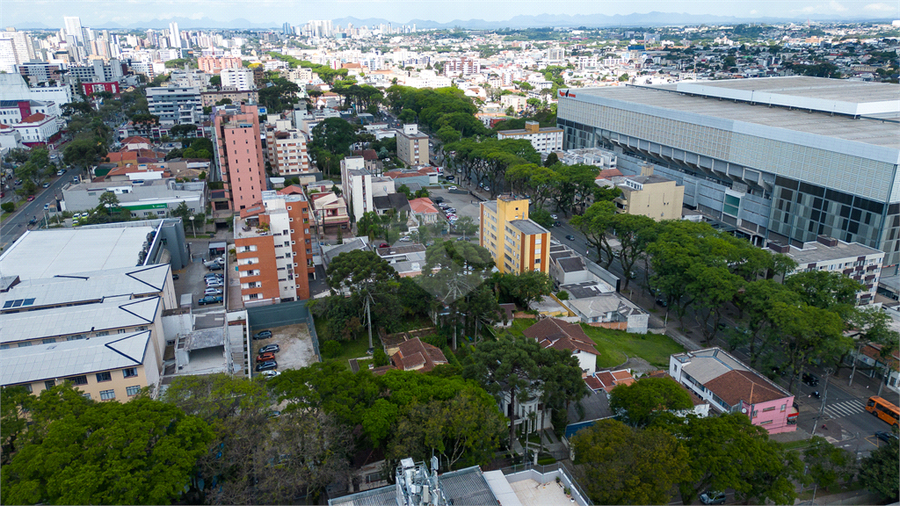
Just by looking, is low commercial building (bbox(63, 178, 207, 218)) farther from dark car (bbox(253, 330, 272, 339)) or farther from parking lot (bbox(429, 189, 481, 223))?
parking lot (bbox(429, 189, 481, 223))

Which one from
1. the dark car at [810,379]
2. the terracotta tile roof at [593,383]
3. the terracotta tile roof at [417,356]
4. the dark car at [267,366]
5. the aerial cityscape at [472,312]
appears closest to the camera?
Answer: the aerial cityscape at [472,312]

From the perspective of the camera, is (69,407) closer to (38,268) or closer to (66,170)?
(38,268)

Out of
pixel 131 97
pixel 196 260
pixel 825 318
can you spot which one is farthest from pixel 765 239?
pixel 131 97

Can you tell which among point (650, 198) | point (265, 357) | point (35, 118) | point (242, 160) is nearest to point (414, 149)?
point (242, 160)

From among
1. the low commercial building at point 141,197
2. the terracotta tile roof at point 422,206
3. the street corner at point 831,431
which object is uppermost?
the low commercial building at point 141,197

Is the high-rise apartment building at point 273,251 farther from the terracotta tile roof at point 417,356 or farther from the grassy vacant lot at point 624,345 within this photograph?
the grassy vacant lot at point 624,345

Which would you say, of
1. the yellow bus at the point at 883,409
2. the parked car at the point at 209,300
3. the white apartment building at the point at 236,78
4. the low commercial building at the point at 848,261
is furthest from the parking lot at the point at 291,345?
the white apartment building at the point at 236,78

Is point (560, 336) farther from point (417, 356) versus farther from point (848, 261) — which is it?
point (848, 261)

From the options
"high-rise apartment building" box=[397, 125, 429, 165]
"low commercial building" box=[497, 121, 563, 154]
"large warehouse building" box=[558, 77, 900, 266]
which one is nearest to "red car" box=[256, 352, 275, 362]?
"large warehouse building" box=[558, 77, 900, 266]
